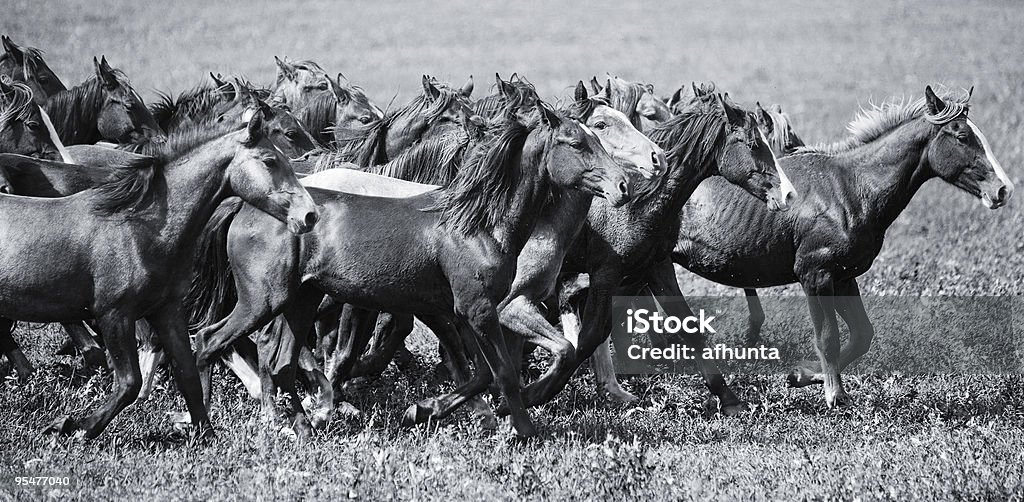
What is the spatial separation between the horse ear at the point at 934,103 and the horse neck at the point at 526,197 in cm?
319

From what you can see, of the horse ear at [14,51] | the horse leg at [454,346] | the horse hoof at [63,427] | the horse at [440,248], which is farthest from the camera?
the horse ear at [14,51]

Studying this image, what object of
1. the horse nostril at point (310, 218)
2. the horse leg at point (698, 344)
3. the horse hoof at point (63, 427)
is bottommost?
the horse leg at point (698, 344)

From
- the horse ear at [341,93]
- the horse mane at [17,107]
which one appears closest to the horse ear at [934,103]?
the horse ear at [341,93]

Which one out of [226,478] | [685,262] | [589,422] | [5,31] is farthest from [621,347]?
[5,31]

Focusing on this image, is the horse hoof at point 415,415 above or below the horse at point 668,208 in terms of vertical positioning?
below

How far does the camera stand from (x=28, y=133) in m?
9.10

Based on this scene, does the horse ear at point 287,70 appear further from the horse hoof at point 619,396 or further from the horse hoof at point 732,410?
the horse hoof at point 732,410

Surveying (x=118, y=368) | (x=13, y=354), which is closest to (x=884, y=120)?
(x=118, y=368)

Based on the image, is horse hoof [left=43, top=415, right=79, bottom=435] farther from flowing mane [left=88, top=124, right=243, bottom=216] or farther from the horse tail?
the horse tail

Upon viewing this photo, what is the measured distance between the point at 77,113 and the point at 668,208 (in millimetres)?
5137

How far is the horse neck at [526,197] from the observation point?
7.78m

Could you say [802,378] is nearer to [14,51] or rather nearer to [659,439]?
[659,439]

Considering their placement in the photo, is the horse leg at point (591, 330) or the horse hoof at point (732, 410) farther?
the horse hoof at point (732, 410)

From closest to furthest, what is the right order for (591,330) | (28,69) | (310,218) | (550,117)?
1. (310,218)
2. (550,117)
3. (591,330)
4. (28,69)
